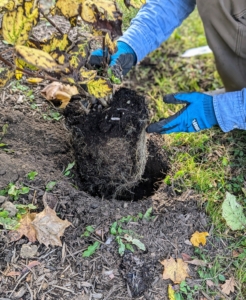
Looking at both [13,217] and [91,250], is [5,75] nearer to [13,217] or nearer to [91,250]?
[13,217]

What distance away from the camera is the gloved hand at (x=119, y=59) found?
1.79 meters

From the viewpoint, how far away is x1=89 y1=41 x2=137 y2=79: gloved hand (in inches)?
70.4

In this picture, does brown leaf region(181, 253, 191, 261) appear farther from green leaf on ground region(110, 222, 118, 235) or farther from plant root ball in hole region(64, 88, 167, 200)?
plant root ball in hole region(64, 88, 167, 200)

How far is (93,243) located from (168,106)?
3.69 feet

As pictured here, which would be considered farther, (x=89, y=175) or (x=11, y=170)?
(x=89, y=175)

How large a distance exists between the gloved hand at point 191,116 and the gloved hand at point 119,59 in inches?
11.1

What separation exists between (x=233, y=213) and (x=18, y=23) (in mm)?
1201

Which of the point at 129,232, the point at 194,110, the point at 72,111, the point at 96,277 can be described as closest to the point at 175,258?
the point at 129,232

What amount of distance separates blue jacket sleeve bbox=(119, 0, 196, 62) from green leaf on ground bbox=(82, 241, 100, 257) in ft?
3.25

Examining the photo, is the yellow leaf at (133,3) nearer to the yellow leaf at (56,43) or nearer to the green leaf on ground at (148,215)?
the yellow leaf at (56,43)

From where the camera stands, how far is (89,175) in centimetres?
186

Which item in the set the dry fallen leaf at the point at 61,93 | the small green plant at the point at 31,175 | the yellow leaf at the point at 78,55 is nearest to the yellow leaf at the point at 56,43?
the yellow leaf at the point at 78,55

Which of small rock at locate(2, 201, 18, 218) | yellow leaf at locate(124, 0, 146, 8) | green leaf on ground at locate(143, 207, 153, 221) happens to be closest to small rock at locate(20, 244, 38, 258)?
small rock at locate(2, 201, 18, 218)

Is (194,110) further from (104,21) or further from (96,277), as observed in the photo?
(96,277)
